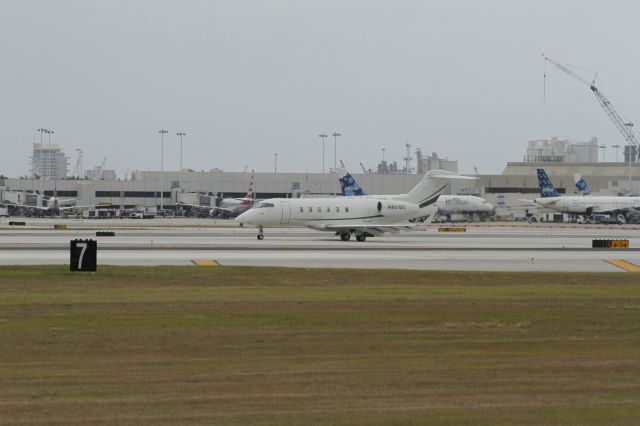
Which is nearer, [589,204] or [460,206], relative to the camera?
[589,204]

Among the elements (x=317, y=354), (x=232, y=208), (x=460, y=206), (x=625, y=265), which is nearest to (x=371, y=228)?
(x=625, y=265)

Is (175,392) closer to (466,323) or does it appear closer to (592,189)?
(466,323)

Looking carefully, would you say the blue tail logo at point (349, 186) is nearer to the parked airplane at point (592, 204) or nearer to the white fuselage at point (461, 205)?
the white fuselage at point (461, 205)

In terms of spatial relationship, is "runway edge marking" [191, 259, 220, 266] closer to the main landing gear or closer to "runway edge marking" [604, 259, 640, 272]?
"runway edge marking" [604, 259, 640, 272]

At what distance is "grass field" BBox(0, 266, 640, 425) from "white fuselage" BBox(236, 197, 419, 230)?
38.0m


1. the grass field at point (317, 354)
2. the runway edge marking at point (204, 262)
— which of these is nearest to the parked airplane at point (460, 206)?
the runway edge marking at point (204, 262)

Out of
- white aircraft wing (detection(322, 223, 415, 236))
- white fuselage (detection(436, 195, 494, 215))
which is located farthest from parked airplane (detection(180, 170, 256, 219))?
white aircraft wing (detection(322, 223, 415, 236))

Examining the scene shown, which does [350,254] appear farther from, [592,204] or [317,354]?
[592,204]

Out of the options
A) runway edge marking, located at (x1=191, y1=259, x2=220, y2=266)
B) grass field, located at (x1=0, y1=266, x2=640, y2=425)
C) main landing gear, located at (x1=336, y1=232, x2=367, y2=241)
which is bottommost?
grass field, located at (x1=0, y1=266, x2=640, y2=425)

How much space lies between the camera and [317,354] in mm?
19562

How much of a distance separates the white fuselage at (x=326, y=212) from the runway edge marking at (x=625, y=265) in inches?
984

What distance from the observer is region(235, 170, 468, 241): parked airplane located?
6962cm

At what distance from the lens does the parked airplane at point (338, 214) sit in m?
69.6

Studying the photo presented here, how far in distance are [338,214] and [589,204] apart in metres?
71.5
